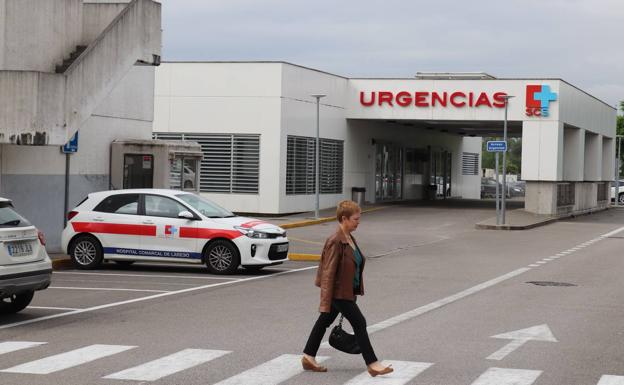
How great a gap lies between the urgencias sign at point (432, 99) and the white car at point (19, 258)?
111ft

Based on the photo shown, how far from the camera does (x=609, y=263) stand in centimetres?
2331

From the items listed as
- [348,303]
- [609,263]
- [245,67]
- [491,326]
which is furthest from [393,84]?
[348,303]

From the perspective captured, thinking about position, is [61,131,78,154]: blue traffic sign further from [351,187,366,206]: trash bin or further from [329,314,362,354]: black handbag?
[351,187,366,206]: trash bin

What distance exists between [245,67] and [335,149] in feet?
21.7

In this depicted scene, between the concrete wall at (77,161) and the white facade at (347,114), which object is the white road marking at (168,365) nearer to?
the concrete wall at (77,161)

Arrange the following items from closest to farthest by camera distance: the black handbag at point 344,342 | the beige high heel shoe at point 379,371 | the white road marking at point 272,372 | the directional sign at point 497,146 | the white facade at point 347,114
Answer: the white road marking at point 272,372
the beige high heel shoe at point 379,371
the black handbag at point 344,342
the directional sign at point 497,146
the white facade at point 347,114

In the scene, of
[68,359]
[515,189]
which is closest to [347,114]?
[515,189]

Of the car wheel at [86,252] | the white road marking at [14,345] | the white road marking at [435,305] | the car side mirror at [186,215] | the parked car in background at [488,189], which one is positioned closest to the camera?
the white road marking at [14,345]

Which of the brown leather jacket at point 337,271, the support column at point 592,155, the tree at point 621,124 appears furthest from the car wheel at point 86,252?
the tree at point 621,124

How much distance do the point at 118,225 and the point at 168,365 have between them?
10.5 metres

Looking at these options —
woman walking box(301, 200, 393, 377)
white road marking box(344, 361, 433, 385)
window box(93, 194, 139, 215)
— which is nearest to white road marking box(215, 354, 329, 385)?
woman walking box(301, 200, 393, 377)

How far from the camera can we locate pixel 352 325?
30.3 feet

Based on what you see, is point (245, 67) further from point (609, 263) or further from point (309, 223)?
point (609, 263)

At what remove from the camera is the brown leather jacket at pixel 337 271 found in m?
9.23
